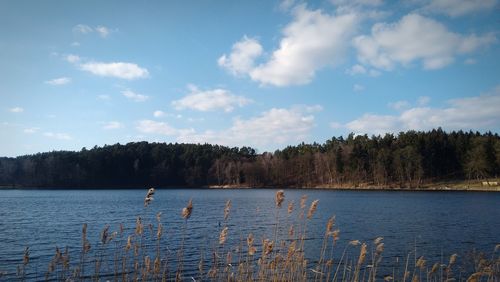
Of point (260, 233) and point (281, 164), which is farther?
point (281, 164)

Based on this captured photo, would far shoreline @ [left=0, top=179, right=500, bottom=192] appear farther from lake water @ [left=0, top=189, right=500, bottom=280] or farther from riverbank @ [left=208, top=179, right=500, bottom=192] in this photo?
lake water @ [left=0, top=189, right=500, bottom=280]

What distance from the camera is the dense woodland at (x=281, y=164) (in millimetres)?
133000

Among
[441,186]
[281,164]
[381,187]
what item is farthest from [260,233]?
[281,164]

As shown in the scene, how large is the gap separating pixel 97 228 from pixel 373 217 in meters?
30.8

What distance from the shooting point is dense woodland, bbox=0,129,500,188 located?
133000 mm

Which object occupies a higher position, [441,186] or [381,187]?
[441,186]

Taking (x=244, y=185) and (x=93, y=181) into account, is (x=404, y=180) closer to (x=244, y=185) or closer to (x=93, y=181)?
(x=244, y=185)

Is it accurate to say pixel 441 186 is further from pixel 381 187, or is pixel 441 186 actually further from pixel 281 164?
pixel 281 164

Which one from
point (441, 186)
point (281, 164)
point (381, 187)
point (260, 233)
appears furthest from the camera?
point (281, 164)

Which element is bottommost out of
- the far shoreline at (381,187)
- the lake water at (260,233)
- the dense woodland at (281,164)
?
the lake water at (260,233)

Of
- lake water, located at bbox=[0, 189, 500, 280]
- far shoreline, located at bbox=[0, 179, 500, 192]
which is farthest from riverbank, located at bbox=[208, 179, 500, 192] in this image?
lake water, located at bbox=[0, 189, 500, 280]

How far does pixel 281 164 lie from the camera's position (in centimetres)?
16912

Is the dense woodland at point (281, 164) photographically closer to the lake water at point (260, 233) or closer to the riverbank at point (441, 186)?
the riverbank at point (441, 186)

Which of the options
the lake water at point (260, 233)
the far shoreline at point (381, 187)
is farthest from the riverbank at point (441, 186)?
the lake water at point (260, 233)
